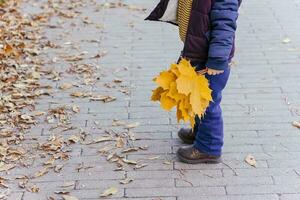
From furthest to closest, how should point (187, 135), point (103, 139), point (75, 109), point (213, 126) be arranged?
point (75, 109) < point (103, 139) < point (187, 135) < point (213, 126)

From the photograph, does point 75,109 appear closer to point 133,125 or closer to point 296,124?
point 133,125

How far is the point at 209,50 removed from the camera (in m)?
3.96

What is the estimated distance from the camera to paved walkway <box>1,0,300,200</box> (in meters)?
4.18

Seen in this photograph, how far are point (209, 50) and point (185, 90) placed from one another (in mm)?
313

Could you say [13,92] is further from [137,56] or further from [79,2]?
[79,2]

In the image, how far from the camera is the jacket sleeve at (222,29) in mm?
3875

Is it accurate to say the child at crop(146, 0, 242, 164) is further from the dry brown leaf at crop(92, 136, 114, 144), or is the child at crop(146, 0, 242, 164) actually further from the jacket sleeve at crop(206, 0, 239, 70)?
the dry brown leaf at crop(92, 136, 114, 144)

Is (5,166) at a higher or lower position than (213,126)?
lower

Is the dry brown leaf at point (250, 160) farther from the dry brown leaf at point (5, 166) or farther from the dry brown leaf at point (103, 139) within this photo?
the dry brown leaf at point (5, 166)

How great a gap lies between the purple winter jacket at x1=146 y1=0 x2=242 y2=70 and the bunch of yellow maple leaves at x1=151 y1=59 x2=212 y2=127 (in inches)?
4.7

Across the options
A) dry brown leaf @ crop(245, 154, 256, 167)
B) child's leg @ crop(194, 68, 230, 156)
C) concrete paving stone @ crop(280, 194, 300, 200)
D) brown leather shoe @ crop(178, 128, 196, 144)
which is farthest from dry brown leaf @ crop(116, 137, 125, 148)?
concrete paving stone @ crop(280, 194, 300, 200)

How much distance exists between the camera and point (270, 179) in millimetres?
4238

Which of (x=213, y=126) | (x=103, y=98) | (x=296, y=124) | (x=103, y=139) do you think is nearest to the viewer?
(x=213, y=126)

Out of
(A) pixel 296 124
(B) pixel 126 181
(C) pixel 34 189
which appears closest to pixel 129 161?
(B) pixel 126 181
